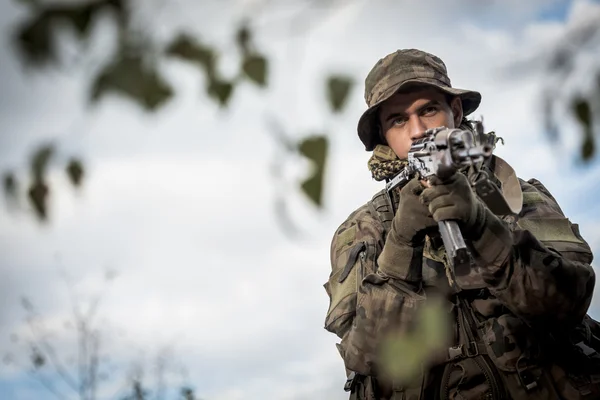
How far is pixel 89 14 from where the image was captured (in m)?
1.49

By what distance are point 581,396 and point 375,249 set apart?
1.50m

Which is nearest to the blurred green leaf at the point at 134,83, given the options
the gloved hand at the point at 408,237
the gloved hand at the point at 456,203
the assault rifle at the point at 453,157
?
the assault rifle at the point at 453,157

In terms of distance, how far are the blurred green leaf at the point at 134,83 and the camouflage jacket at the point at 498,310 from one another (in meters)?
2.71

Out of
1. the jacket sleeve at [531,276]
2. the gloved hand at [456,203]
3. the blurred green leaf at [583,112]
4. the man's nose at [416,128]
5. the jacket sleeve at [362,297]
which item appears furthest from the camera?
the man's nose at [416,128]

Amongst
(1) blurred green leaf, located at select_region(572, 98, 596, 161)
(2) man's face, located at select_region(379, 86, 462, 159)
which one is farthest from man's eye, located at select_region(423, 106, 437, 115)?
(1) blurred green leaf, located at select_region(572, 98, 596, 161)

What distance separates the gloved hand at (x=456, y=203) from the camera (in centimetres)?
366

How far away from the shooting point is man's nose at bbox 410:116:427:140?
464 cm

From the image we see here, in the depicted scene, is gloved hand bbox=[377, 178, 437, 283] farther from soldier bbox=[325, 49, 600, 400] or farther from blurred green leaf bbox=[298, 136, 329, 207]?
blurred green leaf bbox=[298, 136, 329, 207]

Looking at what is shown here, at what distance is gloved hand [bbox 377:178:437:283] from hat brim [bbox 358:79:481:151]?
1.04m

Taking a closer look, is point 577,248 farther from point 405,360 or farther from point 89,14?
point 89,14

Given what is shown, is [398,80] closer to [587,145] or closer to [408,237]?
[408,237]

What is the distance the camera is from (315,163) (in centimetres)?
166

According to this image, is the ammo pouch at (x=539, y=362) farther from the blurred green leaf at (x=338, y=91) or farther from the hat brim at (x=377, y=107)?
the blurred green leaf at (x=338, y=91)

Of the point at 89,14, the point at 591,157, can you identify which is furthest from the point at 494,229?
the point at 89,14
